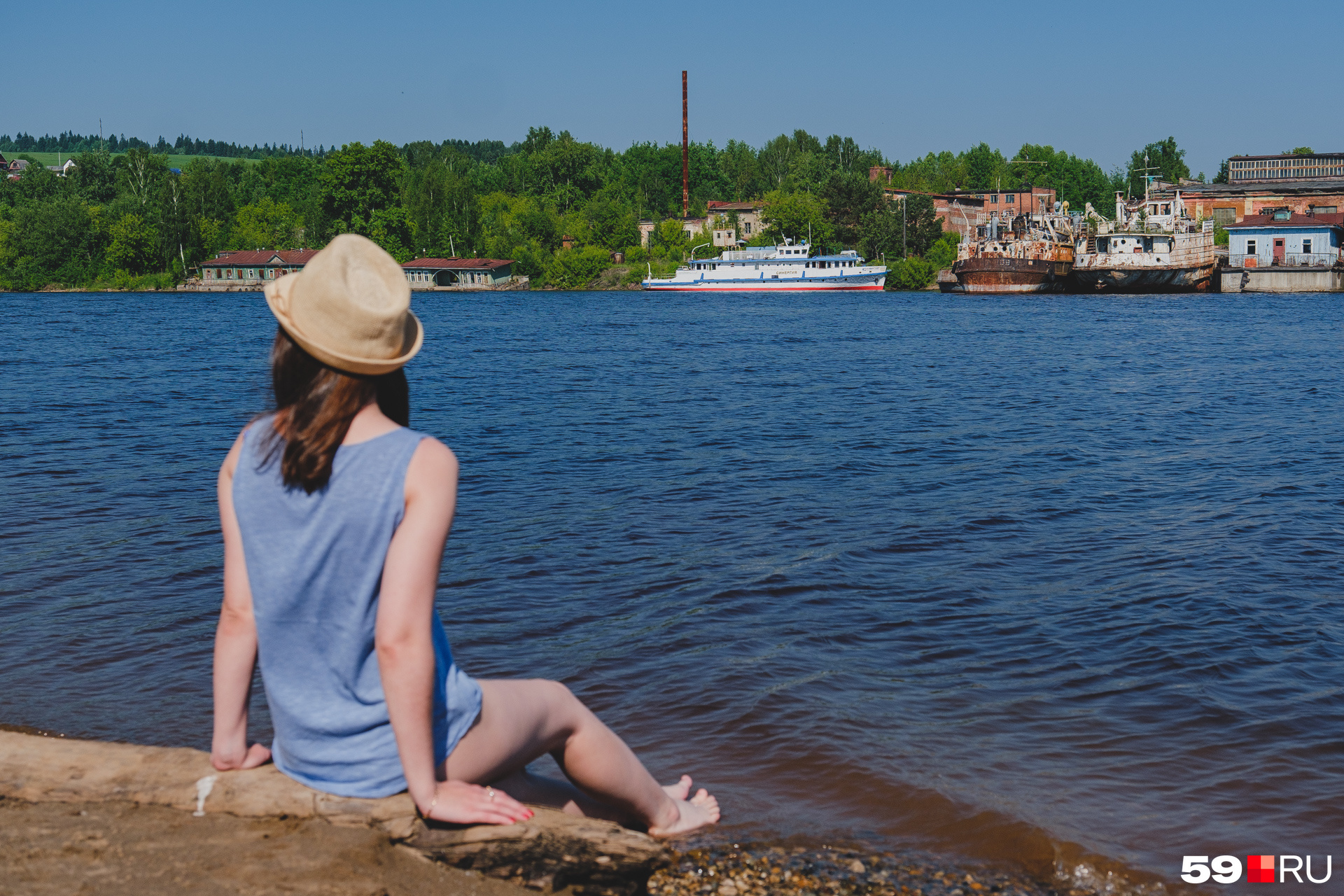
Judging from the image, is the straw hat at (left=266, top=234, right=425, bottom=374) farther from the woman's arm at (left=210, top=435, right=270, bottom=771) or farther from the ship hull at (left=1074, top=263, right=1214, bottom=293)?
the ship hull at (left=1074, top=263, right=1214, bottom=293)

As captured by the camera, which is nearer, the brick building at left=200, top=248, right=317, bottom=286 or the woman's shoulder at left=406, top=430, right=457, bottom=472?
the woman's shoulder at left=406, top=430, right=457, bottom=472

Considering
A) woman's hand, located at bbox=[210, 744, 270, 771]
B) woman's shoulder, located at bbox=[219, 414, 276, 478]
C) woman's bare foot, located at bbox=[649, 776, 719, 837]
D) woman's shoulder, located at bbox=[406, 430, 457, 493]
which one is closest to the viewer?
woman's shoulder, located at bbox=[406, 430, 457, 493]

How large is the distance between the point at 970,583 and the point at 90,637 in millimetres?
5974

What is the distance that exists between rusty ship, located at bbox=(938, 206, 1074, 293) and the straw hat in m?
76.8

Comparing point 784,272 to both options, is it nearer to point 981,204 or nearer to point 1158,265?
point 1158,265

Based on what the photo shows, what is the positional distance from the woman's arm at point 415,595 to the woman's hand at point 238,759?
25.6 inches

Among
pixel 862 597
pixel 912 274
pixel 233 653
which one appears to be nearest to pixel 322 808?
pixel 233 653

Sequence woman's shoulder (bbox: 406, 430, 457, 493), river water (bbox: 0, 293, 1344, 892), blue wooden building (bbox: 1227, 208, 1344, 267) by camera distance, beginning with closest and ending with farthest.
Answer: woman's shoulder (bbox: 406, 430, 457, 493) → river water (bbox: 0, 293, 1344, 892) → blue wooden building (bbox: 1227, 208, 1344, 267)

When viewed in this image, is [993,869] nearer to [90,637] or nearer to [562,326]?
[90,637]

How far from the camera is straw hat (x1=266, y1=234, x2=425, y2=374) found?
259 cm

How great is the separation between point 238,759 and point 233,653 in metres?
0.33

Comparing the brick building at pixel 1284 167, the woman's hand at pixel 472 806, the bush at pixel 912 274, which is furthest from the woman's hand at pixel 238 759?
the brick building at pixel 1284 167

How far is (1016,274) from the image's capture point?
75.3m

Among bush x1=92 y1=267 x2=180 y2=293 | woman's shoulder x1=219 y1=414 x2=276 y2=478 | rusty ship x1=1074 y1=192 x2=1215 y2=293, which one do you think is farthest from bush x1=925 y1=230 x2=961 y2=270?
woman's shoulder x1=219 y1=414 x2=276 y2=478
